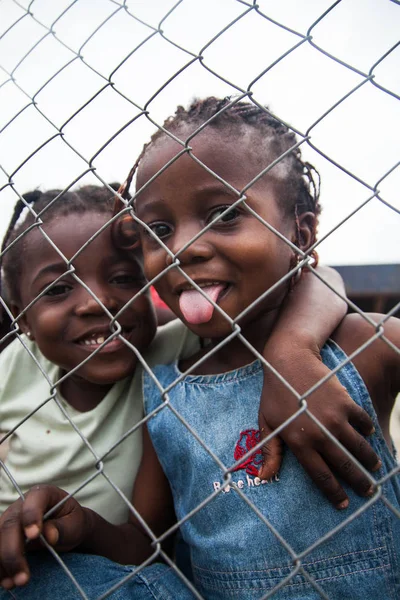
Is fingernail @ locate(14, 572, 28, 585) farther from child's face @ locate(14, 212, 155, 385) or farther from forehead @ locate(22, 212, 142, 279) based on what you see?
forehead @ locate(22, 212, 142, 279)

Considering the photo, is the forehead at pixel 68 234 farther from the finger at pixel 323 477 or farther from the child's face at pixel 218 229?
the finger at pixel 323 477

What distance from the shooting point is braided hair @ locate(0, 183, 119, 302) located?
1546 millimetres

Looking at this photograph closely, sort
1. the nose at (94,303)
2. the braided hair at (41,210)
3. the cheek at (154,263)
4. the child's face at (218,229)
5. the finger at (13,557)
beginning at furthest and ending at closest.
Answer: the braided hair at (41,210) → the nose at (94,303) → the cheek at (154,263) → the child's face at (218,229) → the finger at (13,557)

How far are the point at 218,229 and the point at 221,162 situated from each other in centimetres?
15

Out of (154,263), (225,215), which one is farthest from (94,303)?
(225,215)

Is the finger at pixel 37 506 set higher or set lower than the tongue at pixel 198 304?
lower

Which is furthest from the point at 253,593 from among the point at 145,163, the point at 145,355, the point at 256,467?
the point at 145,163

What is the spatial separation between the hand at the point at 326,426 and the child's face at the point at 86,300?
22.4 inches

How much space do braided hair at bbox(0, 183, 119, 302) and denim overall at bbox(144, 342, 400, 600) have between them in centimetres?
62

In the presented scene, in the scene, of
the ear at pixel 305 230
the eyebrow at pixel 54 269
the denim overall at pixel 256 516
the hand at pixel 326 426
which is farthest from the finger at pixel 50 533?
the ear at pixel 305 230

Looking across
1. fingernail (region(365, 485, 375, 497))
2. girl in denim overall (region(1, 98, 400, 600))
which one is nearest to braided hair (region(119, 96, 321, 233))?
girl in denim overall (region(1, 98, 400, 600))

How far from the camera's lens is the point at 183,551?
155cm

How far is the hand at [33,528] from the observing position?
3.12ft

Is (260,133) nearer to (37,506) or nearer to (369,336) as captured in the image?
(369,336)
